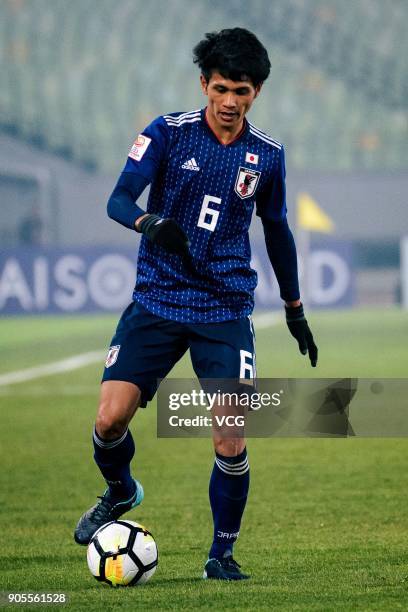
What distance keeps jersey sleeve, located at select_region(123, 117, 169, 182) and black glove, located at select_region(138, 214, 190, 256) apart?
1.00ft

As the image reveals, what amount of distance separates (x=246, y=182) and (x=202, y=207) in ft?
0.60

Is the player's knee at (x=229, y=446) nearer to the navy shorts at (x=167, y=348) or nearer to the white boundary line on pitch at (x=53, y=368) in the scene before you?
the navy shorts at (x=167, y=348)

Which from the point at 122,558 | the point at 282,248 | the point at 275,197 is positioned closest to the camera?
the point at 122,558

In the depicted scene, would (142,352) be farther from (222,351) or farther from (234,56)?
(234,56)

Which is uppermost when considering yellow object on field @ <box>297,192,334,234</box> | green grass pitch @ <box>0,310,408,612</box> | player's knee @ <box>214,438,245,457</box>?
player's knee @ <box>214,438,245,457</box>

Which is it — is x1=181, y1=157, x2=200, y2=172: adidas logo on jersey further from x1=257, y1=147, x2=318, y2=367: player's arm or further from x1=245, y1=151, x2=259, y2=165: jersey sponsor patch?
x1=257, y1=147, x2=318, y2=367: player's arm

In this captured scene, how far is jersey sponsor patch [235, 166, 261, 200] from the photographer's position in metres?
4.41

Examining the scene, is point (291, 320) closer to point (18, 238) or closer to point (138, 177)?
point (138, 177)

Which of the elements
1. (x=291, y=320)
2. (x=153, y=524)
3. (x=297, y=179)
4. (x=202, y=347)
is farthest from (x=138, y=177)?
(x=297, y=179)

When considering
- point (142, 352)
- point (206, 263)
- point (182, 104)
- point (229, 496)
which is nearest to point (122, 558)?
point (229, 496)

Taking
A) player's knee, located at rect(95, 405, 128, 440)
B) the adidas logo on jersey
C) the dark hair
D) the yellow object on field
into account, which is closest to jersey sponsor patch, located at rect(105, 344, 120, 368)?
player's knee, located at rect(95, 405, 128, 440)

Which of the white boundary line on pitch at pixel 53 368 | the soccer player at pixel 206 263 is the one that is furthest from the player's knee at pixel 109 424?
the white boundary line on pitch at pixel 53 368

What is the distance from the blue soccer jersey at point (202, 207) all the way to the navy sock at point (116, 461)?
20.9 inches

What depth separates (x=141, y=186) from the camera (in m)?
4.27
